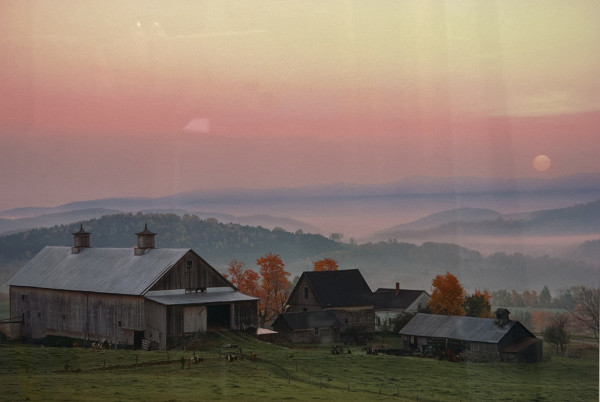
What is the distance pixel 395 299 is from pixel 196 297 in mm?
28538

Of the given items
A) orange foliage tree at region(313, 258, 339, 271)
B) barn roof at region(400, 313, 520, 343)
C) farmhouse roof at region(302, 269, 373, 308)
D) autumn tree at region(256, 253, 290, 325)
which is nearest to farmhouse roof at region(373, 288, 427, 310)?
orange foliage tree at region(313, 258, 339, 271)

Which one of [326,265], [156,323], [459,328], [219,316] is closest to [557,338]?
[459,328]

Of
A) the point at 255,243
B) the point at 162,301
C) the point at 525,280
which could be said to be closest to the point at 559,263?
the point at 525,280

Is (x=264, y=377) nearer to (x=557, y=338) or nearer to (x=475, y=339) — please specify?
(x=475, y=339)

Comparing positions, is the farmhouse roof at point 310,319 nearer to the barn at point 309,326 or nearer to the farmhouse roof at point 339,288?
the barn at point 309,326

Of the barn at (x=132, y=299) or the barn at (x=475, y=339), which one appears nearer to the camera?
the barn at (x=132, y=299)

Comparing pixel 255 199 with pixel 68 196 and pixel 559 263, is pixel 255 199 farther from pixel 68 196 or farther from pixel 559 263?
pixel 559 263

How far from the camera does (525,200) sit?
64125 millimetres

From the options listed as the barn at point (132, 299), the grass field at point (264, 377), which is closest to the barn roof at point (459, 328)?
the grass field at point (264, 377)

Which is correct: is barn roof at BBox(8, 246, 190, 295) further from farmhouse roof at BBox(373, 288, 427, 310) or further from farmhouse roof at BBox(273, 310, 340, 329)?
farmhouse roof at BBox(373, 288, 427, 310)

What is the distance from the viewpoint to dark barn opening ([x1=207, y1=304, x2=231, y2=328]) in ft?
125

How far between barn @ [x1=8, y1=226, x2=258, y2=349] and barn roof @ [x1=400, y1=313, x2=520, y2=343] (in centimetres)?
1194

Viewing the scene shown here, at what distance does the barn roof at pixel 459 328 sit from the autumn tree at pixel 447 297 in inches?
337

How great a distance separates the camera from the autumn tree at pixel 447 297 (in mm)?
54469
